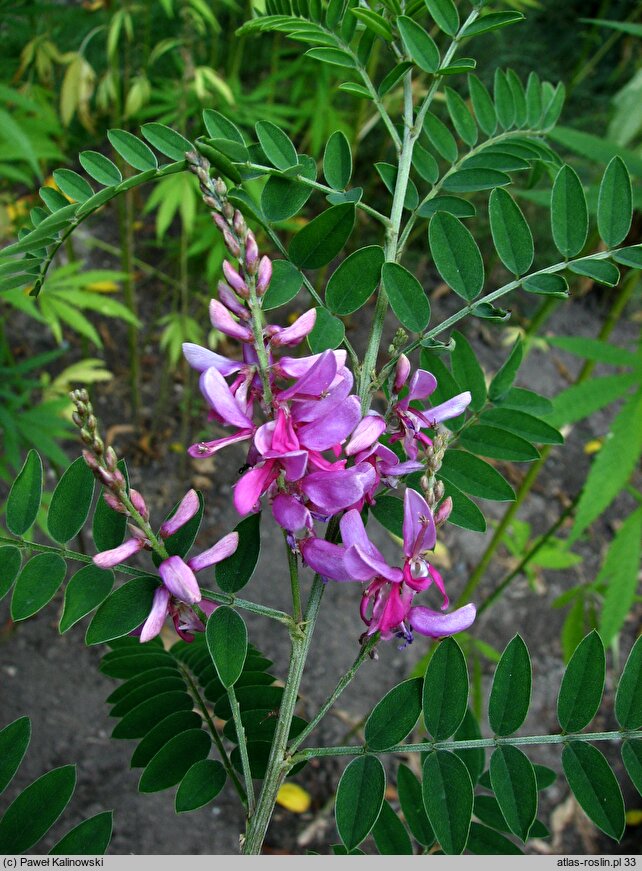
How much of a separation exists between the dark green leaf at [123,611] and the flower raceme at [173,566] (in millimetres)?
17

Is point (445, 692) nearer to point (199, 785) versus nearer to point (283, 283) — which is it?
point (199, 785)

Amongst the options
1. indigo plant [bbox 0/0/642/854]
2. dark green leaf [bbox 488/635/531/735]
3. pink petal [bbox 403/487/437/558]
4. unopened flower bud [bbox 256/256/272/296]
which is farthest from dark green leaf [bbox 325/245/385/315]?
dark green leaf [bbox 488/635/531/735]

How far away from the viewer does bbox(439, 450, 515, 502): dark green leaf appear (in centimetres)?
69

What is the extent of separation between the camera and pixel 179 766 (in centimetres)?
70

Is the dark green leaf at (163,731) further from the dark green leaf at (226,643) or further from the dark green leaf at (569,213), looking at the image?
the dark green leaf at (569,213)

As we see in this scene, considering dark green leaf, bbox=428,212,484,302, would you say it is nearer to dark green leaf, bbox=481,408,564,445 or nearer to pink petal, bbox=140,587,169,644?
dark green leaf, bbox=481,408,564,445

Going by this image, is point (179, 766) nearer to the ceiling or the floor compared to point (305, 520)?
nearer to the floor

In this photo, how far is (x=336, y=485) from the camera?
1.61 feet

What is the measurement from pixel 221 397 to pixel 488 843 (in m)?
0.53

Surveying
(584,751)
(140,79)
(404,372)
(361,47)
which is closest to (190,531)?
(404,372)

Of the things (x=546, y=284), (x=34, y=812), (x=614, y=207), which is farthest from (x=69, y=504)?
(x=614, y=207)

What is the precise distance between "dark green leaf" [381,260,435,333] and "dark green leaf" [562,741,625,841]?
0.38 metres

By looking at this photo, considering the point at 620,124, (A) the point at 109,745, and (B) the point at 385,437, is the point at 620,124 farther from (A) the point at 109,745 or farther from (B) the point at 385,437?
(A) the point at 109,745

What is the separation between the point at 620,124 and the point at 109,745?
5.93 feet
